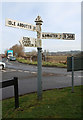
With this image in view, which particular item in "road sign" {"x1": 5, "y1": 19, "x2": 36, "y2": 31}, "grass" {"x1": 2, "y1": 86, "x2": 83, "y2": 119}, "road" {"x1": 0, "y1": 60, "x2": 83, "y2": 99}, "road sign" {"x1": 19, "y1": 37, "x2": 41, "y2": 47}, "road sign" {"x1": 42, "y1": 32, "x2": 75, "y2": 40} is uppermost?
"road sign" {"x1": 5, "y1": 19, "x2": 36, "y2": 31}

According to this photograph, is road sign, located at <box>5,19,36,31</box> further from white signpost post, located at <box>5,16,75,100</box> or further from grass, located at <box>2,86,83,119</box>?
grass, located at <box>2,86,83,119</box>

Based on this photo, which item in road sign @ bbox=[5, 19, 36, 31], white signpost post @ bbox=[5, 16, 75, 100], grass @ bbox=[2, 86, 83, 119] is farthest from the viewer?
white signpost post @ bbox=[5, 16, 75, 100]

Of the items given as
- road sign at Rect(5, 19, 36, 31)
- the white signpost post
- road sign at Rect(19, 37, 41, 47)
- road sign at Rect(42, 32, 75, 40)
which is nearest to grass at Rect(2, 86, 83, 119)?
the white signpost post

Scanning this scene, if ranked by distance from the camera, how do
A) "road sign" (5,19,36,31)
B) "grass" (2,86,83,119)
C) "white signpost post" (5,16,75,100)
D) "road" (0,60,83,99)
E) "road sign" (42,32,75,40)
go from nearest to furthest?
"grass" (2,86,83,119) < "road sign" (5,19,36,31) < "white signpost post" (5,16,75,100) < "road sign" (42,32,75,40) < "road" (0,60,83,99)

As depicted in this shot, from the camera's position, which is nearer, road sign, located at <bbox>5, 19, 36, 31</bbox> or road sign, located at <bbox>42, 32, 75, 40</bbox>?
road sign, located at <bbox>5, 19, 36, 31</bbox>

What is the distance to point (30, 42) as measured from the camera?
4680mm

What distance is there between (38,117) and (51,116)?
309 millimetres

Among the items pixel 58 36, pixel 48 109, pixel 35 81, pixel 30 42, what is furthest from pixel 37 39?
pixel 35 81

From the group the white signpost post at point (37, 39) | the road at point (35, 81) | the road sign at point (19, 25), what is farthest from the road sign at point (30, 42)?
the road at point (35, 81)

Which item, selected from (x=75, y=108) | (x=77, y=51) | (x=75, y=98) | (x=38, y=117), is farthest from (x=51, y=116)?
(x=77, y=51)

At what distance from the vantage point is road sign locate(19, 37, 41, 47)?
4.54 meters

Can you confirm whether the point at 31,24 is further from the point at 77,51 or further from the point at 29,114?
the point at 77,51

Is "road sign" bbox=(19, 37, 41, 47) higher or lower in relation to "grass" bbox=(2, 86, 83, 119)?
higher

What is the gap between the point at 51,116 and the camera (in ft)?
11.1
